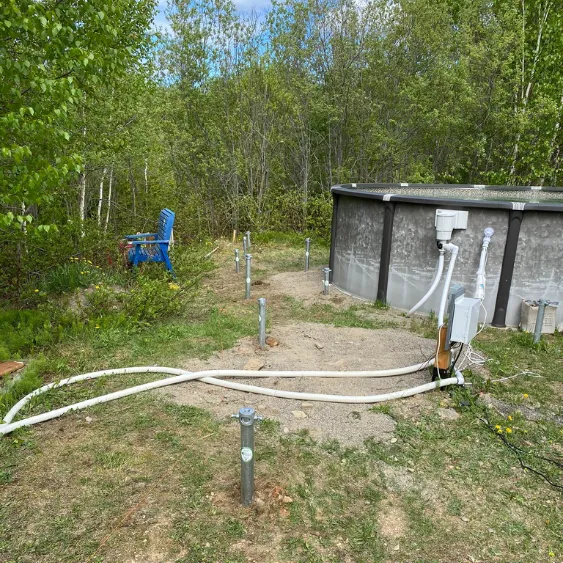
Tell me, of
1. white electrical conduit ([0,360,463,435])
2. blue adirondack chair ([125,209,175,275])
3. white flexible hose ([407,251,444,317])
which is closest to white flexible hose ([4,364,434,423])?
white electrical conduit ([0,360,463,435])

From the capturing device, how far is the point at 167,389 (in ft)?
13.4

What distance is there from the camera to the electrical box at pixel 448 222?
5855mm

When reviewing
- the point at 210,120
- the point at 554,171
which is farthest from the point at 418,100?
the point at 210,120

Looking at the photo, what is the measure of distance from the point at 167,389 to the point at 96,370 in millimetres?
851

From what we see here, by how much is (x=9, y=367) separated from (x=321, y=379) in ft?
9.75

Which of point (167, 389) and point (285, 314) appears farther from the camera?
point (285, 314)

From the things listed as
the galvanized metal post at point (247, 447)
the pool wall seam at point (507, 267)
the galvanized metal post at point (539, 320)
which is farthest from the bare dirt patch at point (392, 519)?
the pool wall seam at point (507, 267)

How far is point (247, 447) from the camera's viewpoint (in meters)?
2.56

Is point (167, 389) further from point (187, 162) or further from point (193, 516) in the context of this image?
point (187, 162)

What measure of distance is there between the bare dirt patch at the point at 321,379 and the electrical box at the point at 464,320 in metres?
0.76

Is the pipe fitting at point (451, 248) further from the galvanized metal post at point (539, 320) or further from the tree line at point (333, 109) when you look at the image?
the tree line at point (333, 109)

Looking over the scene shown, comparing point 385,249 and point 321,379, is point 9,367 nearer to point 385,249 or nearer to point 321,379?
point 321,379

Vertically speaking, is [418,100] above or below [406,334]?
above

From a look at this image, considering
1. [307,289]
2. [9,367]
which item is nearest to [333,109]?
[307,289]
